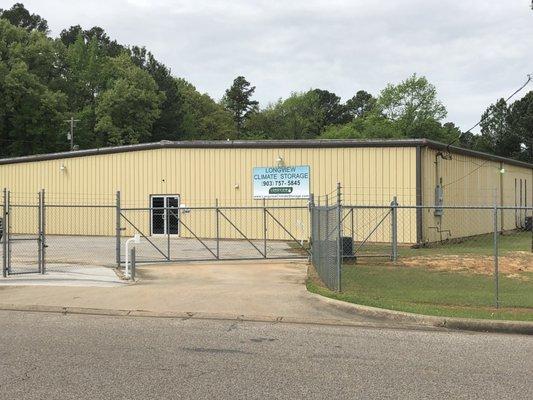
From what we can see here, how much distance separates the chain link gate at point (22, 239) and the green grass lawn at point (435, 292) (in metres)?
6.79

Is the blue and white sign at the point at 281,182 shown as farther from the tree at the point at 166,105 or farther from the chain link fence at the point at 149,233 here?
the tree at the point at 166,105

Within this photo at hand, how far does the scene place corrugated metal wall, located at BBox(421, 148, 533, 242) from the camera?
26.7 meters

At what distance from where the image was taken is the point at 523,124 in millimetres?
77188

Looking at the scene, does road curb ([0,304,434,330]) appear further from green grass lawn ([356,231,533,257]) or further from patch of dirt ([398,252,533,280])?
green grass lawn ([356,231,533,257])

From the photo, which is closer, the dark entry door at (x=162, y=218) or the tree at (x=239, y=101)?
the dark entry door at (x=162, y=218)

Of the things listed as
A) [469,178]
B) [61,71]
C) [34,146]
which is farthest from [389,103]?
[469,178]

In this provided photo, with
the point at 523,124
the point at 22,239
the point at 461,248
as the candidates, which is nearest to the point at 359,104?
the point at 523,124

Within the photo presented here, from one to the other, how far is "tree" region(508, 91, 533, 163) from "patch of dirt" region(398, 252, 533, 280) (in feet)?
203

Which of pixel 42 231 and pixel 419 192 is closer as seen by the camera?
pixel 42 231

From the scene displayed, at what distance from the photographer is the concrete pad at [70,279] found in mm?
13383

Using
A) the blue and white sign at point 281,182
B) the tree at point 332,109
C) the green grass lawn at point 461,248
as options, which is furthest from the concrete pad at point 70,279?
the tree at point 332,109

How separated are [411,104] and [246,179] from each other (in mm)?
67778

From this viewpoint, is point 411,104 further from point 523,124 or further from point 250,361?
point 250,361

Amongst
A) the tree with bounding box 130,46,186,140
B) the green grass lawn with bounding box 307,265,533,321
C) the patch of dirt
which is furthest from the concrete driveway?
the tree with bounding box 130,46,186,140
